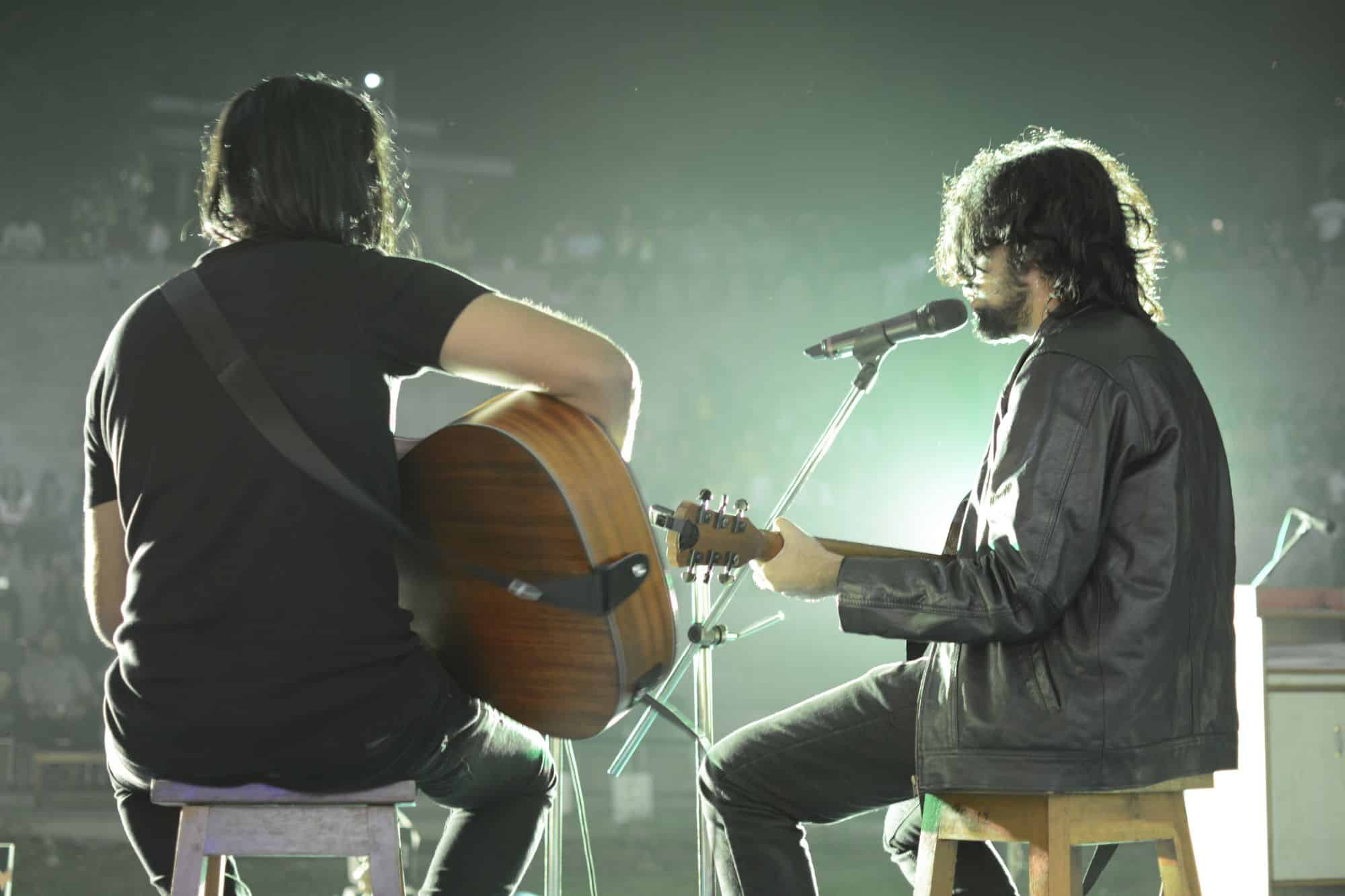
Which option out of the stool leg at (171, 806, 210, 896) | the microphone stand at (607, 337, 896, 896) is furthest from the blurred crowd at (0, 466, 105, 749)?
the stool leg at (171, 806, 210, 896)

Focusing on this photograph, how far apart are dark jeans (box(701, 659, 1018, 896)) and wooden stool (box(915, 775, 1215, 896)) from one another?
158mm

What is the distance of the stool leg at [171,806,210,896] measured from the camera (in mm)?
1587

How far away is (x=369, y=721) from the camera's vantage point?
1.57 metres

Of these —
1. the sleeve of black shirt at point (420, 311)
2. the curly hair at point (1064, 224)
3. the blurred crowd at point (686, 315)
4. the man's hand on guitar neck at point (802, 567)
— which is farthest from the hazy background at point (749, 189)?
the sleeve of black shirt at point (420, 311)

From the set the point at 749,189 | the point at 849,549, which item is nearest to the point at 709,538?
the point at 849,549

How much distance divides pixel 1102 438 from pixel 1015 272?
0.45 meters

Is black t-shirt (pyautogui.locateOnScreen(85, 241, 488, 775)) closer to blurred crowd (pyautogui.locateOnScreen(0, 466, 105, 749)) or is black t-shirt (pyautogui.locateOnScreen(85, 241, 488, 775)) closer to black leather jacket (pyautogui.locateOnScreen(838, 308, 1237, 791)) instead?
black leather jacket (pyautogui.locateOnScreen(838, 308, 1237, 791))

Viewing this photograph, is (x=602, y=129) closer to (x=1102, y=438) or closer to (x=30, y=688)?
(x=30, y=688)

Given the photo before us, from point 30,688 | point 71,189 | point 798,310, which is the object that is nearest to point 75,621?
point 30,688

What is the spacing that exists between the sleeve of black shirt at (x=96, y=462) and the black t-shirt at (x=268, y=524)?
83 millimetres

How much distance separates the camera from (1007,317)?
2.13 metres

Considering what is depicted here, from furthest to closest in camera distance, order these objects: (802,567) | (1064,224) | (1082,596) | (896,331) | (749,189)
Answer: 1. (749,189)
2. (896,331)
3. (1064,224)
4. (802,567)
5. (1082,596)

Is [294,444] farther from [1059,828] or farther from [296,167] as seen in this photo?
[1059,828]

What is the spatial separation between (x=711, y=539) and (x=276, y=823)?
A: 768 mm
